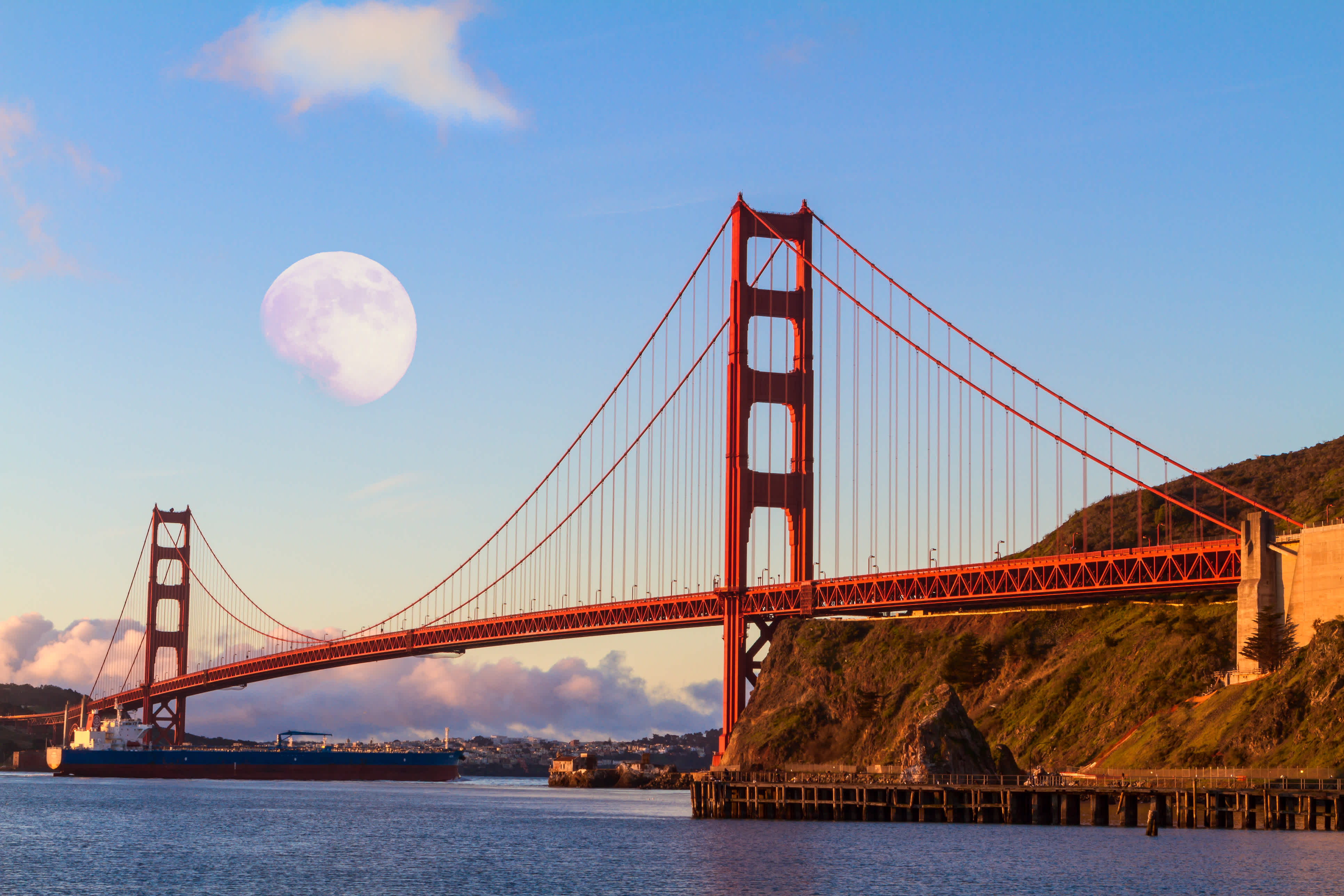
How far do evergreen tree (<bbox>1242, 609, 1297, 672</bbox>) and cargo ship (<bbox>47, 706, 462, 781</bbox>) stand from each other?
13189 cm

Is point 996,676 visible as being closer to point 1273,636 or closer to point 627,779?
point 1273,636

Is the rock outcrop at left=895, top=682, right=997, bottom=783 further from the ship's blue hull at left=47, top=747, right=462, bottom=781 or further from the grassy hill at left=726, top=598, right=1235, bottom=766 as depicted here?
the ship's blue hull at left=47, top=747, right=462, bottom=781

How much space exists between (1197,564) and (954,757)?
15.9m

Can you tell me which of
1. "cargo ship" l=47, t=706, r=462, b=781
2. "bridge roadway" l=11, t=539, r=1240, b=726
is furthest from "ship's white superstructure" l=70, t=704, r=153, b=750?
"bridge roadway" l=11, t=539, r=1240, b=726

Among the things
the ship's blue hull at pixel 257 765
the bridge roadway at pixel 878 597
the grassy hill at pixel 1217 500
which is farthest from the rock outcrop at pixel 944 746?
the ship's blue hull at pixel 257 765

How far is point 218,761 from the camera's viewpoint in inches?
7308

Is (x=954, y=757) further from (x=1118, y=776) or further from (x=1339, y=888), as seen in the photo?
(x=1339, y=888)

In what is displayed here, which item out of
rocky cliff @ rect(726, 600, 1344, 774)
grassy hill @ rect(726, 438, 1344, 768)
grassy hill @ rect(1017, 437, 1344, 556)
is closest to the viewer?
rocky cliff @ rect(726, 600, 1344, 774)

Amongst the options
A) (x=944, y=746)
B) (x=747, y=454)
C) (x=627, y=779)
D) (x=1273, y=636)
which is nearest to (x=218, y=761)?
(x=627, y=779)

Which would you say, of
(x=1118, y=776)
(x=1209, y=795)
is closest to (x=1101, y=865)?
(x=1209, y=795)

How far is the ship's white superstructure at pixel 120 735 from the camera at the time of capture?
596 ft

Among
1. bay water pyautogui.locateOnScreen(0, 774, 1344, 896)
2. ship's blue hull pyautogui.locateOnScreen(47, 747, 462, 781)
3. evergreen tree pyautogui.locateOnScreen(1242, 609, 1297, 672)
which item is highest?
evergreen tree pyautogui.locateOnScreen(1242, 609, 1297, 672)

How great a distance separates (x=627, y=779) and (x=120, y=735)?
59127 mm

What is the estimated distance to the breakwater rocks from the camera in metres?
168
